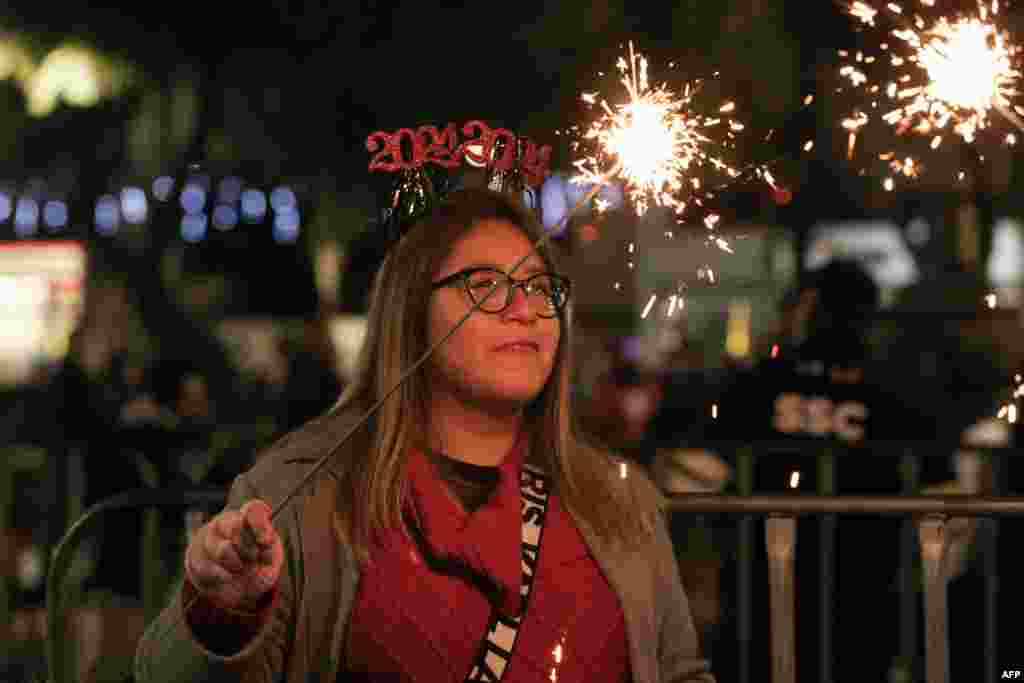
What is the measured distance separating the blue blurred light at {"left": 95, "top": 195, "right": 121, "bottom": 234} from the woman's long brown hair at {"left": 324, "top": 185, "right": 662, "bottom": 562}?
8977 mm

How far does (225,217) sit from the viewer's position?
42.8ft

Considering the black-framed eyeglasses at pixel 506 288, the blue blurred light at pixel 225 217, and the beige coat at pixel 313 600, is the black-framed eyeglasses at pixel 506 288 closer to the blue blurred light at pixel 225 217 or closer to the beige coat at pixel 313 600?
the beige coat at pixel 313 600

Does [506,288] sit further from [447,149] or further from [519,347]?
[447,149]

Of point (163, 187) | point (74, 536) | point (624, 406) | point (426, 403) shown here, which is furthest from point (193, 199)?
point (426, 403)

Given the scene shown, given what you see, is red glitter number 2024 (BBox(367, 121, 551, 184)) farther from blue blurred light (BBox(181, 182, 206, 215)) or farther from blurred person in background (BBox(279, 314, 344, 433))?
blue blurred light (BBox(181, 182, 206, 215))

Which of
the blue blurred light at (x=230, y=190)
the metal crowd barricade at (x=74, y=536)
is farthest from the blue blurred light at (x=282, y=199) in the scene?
the metal crowd barricade at (x=74, y=536)

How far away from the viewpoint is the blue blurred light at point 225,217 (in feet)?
41.4

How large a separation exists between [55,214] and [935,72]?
388 inches

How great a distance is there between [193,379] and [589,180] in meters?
6.51

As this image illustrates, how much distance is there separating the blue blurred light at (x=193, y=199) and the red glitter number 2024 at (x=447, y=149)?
906 centimetres

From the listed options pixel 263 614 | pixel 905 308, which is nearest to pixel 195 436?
pixel 905 308

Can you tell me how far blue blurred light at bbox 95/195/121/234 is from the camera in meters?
12.1

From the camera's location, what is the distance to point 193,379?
9.52m

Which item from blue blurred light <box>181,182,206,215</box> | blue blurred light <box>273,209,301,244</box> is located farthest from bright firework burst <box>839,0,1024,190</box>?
blue blurred light <box>181,182,206,215</box>
